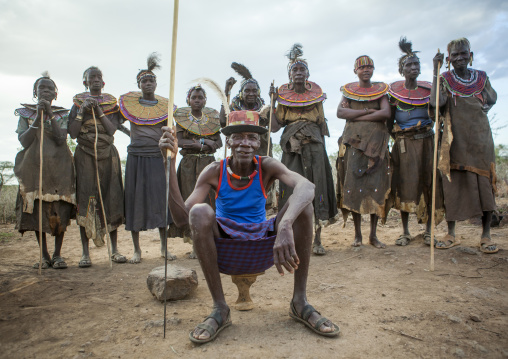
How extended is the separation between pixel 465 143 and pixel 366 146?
3.80 ft

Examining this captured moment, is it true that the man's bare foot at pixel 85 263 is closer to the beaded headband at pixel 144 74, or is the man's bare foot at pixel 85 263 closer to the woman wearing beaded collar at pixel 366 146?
the beaded headband at pixel 144 74

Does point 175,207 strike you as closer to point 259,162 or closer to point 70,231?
point 259,162

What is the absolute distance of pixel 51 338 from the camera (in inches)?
96.3

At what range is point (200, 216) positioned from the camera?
245 cm

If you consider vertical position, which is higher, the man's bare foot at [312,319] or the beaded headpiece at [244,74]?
the beaded headpiece at [244,74]

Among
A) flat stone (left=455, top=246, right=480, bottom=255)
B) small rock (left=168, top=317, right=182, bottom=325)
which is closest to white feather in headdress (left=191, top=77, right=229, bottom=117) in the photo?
small rock (left=168, top=317, right=182, bottom=325)

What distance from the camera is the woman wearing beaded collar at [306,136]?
185 inches

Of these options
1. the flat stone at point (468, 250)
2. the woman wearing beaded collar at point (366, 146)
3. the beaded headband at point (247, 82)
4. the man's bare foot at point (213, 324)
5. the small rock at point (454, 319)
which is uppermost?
the beaded headband at point (247, 82)

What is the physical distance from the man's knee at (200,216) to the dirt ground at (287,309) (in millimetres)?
761

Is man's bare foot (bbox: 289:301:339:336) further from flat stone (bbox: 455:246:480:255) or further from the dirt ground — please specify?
flat stone (bbox: 455:246:480:255)

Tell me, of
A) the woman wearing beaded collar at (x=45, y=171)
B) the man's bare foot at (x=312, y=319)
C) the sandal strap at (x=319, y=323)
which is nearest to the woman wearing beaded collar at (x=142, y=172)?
the woman wearing beaded collar at (x=45, y=171)

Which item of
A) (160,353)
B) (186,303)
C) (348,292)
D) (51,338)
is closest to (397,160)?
(348,292)

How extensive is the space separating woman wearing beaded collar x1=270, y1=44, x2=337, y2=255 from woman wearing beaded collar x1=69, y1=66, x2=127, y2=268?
85.4 inches

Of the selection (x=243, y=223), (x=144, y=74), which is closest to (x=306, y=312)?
(x=243, y=223)
